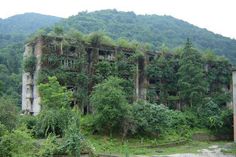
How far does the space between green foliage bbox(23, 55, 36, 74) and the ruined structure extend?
0.30 m

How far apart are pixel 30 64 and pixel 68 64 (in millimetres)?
3881

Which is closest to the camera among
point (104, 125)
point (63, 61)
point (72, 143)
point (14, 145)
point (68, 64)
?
point (14, 145)

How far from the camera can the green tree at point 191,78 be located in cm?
4053

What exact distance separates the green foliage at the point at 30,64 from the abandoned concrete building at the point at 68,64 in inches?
4.2

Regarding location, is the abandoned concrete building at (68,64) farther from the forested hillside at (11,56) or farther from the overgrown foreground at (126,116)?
the forested hillside at (11,56)

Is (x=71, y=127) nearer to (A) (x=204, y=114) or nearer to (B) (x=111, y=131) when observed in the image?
(B) (x=111, y=131)

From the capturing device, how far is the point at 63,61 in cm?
3881

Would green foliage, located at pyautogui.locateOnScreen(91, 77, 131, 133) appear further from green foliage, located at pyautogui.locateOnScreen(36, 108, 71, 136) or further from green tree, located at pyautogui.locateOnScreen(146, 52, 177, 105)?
green tree, located at pyautogui.locateOnScreen(146, 52, 177, 105)

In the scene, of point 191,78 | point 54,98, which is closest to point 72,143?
point 54,98

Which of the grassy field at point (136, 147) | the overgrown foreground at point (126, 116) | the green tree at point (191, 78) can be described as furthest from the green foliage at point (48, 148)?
the green tree at point (191, 78)

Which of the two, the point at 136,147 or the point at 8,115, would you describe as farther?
the point at 136,147

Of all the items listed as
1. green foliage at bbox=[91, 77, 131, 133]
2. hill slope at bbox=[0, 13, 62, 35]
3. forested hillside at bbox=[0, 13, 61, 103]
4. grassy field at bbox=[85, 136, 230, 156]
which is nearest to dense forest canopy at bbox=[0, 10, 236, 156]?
green foliage at bbox=[91, 77, 131, 133]

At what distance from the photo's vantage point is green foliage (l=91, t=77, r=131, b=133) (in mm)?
31302

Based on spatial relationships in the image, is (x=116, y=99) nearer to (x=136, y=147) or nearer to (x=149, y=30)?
(x=136, y=147)
